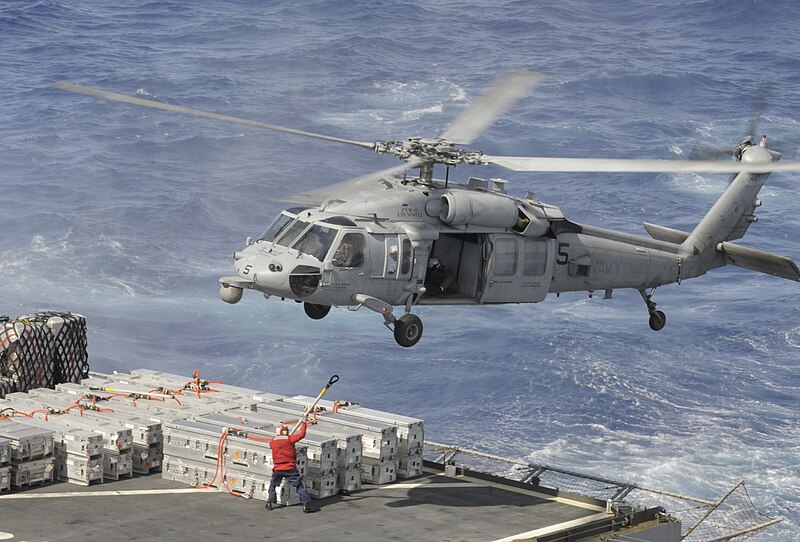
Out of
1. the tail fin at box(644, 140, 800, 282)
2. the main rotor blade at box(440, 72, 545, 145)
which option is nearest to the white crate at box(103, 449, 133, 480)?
the main rotor blade at box(440, 72, 545, 145)

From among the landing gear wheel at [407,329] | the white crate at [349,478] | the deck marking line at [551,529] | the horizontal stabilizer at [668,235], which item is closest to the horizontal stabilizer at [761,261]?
the horizontal stabilizer at [668,235]

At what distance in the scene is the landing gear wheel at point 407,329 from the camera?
24.3m

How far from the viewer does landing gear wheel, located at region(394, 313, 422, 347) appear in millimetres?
24344

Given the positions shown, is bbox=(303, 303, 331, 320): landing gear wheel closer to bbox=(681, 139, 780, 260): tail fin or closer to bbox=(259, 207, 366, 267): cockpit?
bbox=(259, 207, 366, 267): cockpit

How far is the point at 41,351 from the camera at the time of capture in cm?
3053

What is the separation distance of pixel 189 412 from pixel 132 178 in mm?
54342

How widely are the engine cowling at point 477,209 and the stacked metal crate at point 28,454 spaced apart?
Answer: 9.17 metres

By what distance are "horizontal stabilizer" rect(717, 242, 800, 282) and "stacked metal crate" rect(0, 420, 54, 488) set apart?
15.6 m

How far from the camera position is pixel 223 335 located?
64.2 meters

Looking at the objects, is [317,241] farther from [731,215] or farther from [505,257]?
[731,215]

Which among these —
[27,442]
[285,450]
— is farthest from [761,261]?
[27,442]

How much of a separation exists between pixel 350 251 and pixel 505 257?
357 centimetres

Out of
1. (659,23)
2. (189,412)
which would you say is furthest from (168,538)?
(659,23)

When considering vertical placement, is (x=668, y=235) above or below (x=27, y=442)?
above
